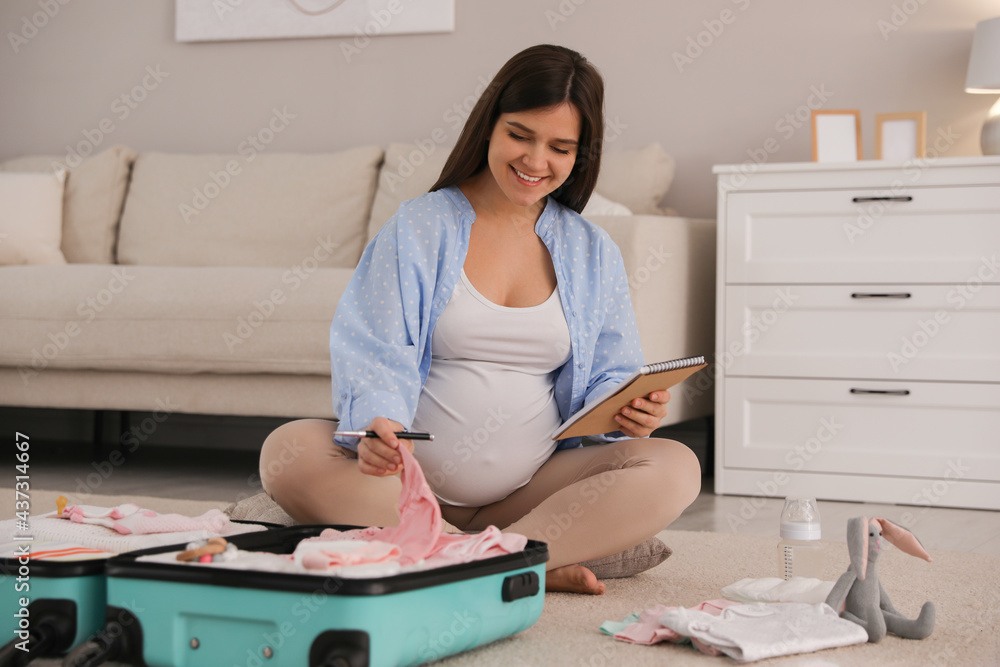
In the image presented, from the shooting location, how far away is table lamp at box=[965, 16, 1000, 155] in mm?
2406

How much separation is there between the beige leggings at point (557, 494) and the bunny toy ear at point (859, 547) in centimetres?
25

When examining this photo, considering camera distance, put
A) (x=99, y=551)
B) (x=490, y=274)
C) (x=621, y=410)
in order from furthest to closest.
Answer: (x=490, y=274) < (x=621, y=410) < (x=99, y=551)

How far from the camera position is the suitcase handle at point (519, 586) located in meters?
1.06

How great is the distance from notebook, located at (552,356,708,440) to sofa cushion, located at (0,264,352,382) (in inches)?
40.4

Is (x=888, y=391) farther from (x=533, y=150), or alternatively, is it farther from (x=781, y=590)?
(x=533, y=150)

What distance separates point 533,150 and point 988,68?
5.12 ft

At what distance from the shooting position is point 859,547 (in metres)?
1.19

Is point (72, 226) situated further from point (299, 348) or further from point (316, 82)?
point (299, 348)

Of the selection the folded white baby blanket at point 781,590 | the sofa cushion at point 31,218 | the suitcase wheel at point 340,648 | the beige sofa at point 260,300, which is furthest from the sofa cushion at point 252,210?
the suitcase wheel at point 340,648

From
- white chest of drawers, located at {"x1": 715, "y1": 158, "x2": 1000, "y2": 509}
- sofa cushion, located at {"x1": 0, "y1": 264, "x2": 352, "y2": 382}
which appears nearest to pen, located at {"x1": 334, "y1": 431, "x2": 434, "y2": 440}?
sofa cushion, located at {"x1": 0, "y1": 264, "x2": 352, "y2": 382}

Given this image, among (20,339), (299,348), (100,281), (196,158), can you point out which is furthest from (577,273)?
(196,158)

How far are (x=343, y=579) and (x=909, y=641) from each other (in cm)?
68

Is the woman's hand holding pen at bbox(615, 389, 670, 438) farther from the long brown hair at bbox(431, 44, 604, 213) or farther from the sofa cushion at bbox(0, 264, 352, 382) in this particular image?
the sofa cushion at bbox(0, 264, 352, 382)

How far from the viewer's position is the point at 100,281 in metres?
2.41
